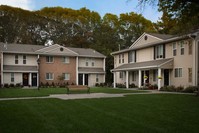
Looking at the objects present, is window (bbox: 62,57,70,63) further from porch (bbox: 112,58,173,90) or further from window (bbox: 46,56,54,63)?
porch (bbox: 112,58,173,90)

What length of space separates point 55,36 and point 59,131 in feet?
178

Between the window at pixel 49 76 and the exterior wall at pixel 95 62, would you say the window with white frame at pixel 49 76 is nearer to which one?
the window at pixel 49 76

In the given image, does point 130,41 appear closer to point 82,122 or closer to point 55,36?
point 55,36

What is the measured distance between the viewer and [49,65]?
4122cm

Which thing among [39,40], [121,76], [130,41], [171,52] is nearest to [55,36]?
[39,40]

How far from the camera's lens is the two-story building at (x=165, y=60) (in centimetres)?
2583

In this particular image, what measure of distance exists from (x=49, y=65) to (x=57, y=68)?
143cm

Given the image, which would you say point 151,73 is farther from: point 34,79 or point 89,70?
point 34,79

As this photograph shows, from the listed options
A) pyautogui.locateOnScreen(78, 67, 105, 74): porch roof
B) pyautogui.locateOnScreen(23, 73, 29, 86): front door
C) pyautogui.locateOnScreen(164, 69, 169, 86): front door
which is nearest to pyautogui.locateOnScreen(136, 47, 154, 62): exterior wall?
pyautogui.locateOnScreen(164, 69, 169, 86): front door

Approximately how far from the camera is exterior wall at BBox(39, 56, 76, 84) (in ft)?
133

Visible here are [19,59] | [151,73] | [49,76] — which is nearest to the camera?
[151,73]

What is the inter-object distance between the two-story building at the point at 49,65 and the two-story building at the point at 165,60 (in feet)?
27.9

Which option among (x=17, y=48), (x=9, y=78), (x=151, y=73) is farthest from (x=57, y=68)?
(x=151, y=73)

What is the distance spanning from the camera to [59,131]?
7.45m
